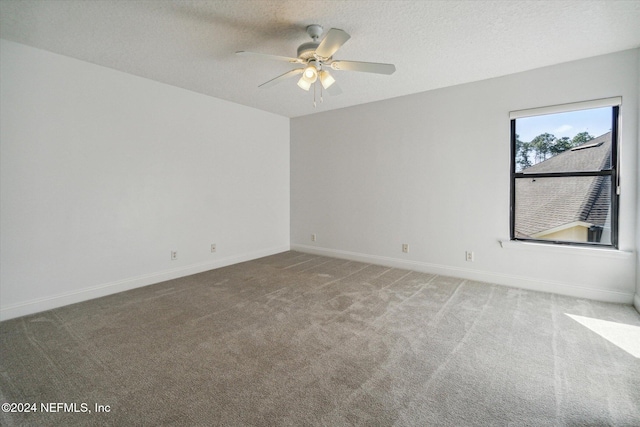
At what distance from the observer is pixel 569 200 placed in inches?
126

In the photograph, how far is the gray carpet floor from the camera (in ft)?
5.07

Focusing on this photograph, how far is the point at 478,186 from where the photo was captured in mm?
3658

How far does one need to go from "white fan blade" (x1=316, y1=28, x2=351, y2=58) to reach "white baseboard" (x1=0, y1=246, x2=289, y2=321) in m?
3.22

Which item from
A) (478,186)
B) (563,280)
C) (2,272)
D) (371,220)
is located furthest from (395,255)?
(2,272)

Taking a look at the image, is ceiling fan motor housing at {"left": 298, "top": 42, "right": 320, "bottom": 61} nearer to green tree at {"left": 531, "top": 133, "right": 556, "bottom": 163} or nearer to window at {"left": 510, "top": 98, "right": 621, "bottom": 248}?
window at {"left": 510, "top": 98, "right": 621, "bottom": 248}

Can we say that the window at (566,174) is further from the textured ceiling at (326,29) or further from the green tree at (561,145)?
the textured ceiling at (326,29)

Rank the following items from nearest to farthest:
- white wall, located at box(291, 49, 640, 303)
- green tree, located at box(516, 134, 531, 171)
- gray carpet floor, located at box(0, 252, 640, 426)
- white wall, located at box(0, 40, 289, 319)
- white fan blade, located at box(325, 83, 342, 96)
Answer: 1. gray carpet floor, located at box(0, 252, 640, 426)
2. white wall, located at box(0, 40, 289, 319)
3. white fan blade, located at box(325, 83, 342, 96)
4. white wall, located at box(291, 49, 640, 303)
5. green tree, located at box(516, 134, 531, 171)

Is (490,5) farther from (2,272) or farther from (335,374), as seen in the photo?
(2,272)

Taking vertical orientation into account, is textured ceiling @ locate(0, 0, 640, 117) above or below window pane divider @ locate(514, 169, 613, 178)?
above

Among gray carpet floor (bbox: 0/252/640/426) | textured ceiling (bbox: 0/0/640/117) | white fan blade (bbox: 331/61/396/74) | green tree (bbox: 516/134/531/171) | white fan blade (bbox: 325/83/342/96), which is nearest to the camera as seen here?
gray carpet floor (bbox: 0/252/640/426)

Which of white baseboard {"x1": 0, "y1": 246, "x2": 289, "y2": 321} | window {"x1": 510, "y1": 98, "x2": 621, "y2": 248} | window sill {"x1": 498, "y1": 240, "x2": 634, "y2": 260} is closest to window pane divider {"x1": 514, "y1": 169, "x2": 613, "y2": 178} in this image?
window {"x1": 510, "y1": 98, "x2": 621, "y2": 248}

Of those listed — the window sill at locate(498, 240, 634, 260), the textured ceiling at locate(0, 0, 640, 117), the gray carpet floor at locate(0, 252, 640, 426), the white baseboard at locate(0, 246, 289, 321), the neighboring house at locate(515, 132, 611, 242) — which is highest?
the textured ceiling at locate(0, 0, 640, 117)

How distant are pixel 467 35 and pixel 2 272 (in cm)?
461

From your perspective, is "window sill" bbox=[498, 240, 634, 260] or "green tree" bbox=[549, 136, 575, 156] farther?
"green tree" bbox=[549, 136, 575, 156]
